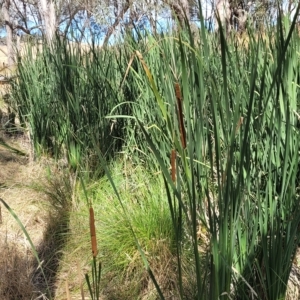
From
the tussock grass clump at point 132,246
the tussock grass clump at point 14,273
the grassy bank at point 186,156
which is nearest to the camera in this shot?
the grassy bank at point 186,156

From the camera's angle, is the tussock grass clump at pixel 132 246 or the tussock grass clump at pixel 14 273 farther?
the tussock grass clump at pixel 14 273

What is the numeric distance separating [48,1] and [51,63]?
6355mm

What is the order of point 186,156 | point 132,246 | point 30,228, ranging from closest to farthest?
1. point 186,156
2. point 132,246
3. point 30,228

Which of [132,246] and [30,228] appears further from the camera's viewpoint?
[30,228]

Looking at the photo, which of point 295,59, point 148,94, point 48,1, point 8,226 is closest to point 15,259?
point 8,226

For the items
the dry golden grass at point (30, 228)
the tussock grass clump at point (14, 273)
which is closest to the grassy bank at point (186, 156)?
the dry golden grass at point (30, 228)

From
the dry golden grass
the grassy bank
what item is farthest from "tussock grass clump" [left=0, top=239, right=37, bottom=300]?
the grassy bank

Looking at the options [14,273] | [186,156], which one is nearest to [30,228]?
[14,273]

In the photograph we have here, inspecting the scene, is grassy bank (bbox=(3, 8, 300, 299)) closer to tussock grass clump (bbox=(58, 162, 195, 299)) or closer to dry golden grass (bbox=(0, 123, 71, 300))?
tussock grass clump (bbox=(58, 162, 195, 299))

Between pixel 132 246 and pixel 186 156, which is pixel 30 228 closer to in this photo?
pixel 132 246

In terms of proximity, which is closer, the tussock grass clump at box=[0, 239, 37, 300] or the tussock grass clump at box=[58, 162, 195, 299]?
the tussock grass clump at box=[58, 162, 195, 299]

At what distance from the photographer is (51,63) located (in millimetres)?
2902

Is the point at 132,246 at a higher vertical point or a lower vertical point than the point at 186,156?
lower

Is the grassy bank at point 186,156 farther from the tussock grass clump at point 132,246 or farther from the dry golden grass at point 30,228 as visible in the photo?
the dry golden grass at point 30,228
